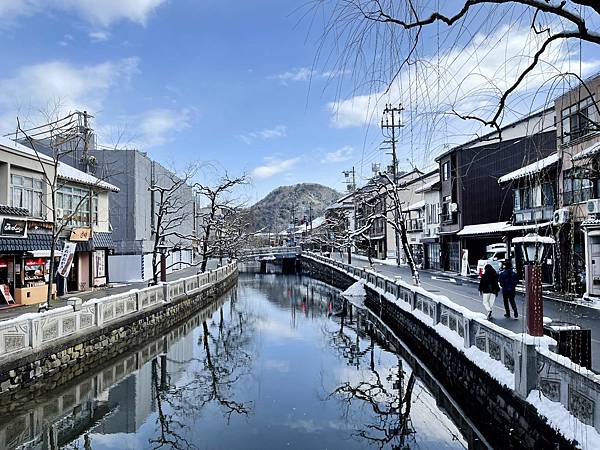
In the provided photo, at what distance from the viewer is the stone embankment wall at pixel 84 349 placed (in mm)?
11000

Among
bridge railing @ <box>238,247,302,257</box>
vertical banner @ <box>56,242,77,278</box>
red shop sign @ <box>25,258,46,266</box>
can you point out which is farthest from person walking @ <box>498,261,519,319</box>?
bridge railing @ <box>238,247,302,257</box>

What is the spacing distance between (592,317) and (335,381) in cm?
869

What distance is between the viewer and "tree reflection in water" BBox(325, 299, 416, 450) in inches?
394

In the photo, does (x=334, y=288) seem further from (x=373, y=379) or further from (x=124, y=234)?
(x=373, y=379)

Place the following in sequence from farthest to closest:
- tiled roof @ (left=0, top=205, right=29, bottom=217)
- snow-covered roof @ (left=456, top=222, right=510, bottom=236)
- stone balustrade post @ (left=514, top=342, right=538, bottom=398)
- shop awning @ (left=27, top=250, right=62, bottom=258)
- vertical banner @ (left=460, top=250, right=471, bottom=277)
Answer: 1. vertical banner @ (left=460, top=250, right=471, bottom=277)
2. snow-covered roof @ (left=456, top=222, right=510, bottom=236)
3. shop awning @ (left=27, top=250, right=62, bottom=258)
4. tiled roof @ (left=0, top=205, right=29, bottom=217)
5. stone balustrade post @ (left=514, top=342, right=538, bottom=398)

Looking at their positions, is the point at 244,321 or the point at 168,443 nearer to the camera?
the point at 168,443

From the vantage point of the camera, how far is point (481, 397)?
1005 centimetres

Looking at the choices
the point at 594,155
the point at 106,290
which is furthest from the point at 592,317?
the point at 106,290

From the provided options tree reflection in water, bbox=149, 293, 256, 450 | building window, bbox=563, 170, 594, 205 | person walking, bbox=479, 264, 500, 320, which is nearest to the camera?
building window, bbox=563, 170, 594, 205

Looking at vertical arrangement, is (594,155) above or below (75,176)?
below

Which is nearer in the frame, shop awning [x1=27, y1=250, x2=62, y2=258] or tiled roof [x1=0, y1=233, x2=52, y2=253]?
tiled roof [x1=0, y1=233, x2=52, y2=253]

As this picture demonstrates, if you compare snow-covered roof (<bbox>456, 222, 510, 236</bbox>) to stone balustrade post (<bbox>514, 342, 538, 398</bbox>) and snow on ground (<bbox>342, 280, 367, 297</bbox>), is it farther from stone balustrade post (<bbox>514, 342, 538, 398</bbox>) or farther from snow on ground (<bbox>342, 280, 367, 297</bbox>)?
stone balustrade post (<bbox>514, 342, 538, 398</bbox>)

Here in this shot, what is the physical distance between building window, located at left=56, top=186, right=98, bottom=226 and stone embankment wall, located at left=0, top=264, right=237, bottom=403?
21.9 ft

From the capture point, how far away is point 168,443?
9758 millimetres
